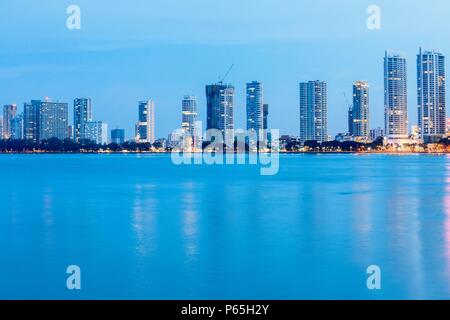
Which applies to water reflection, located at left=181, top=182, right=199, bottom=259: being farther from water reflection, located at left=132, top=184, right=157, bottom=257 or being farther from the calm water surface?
water reflection, located at left=132, top=184, right=157, bottom=257

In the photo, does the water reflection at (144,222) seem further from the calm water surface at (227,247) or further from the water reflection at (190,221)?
the water reflection at (190,221)

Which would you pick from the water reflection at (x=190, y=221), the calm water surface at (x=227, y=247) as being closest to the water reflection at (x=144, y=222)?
the calm water surface at (x=227, y=247)

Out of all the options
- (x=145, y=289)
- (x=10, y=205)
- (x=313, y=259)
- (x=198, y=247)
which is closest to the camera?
(x=145, y=289)

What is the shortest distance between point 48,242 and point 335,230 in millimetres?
9631

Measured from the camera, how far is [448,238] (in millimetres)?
19547

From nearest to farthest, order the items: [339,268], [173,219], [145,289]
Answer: [145,289], [339,268], [173,219]

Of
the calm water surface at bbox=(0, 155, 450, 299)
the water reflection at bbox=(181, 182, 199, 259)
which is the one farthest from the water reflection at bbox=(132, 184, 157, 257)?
the water reflection at bbox=(181, 182, 199, 259)

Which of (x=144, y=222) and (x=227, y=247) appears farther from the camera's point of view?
(x=144, y=222)

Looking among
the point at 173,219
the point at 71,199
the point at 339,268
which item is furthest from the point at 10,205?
the point at 339,268

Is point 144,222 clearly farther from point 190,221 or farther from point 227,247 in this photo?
point 227,247

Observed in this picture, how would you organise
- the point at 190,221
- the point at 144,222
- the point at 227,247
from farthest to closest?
the point at 190,221 → the point at 144,222 → the point at 227,247

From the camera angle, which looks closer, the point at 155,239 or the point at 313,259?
the point at 313,259

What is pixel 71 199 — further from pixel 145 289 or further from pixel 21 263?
pixel 145 289

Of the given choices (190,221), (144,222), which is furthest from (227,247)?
(144,222)
